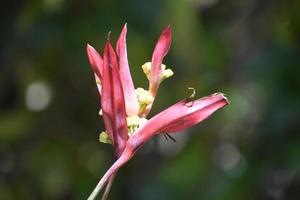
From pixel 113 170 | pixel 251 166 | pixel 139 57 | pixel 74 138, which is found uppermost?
pixel 113 170

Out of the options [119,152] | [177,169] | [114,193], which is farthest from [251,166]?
[119,152]

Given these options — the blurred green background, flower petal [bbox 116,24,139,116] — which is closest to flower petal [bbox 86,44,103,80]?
flower petal [bbox 116,24,139,116]

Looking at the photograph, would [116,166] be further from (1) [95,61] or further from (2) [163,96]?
(2) [163,96]

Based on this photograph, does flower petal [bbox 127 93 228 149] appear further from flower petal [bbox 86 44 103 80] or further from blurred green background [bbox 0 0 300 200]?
blurred green background [bbox 0 0 300 200]

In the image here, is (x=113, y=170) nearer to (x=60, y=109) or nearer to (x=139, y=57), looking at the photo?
(x=139, y=57)

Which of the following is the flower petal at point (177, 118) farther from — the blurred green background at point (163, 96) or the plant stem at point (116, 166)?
the blurred green background at point (163, 96)

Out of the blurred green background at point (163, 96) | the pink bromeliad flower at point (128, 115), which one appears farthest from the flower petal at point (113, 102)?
the blurred green background at point (163, 96)

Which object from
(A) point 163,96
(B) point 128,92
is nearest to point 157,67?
(B) point 128,92
